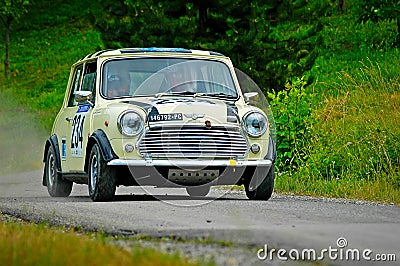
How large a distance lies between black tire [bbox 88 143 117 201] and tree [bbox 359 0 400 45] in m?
22.7

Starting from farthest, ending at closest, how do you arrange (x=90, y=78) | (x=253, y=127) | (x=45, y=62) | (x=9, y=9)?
(x=45, y=62) → (x=9, y=9) → (x=90, y=78) → (x=253, y=127)

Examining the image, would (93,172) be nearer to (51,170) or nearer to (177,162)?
(177,162)

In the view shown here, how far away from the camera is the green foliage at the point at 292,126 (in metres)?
16.7

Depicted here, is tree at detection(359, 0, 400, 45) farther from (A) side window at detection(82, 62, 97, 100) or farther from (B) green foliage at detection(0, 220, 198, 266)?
(B) green foliage at detection(0, 220, 198, 266)

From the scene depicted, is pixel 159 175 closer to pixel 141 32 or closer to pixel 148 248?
pixel 148 248

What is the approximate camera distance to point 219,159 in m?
11.6

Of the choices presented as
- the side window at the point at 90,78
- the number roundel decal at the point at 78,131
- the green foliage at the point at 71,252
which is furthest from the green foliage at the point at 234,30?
the green foliage at the point at 71,252

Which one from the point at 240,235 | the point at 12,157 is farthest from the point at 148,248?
the point at 12,157

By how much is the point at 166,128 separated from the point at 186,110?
0.33 metres

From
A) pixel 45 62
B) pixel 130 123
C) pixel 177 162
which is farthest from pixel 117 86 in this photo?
pixel 45 62

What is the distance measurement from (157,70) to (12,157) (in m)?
13.6

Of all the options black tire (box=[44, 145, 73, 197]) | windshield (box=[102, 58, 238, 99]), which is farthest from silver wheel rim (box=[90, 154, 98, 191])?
black tire (box=[44, 145, 73, 197])

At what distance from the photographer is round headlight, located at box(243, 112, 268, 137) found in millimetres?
11820

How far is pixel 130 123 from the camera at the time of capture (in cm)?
1152
